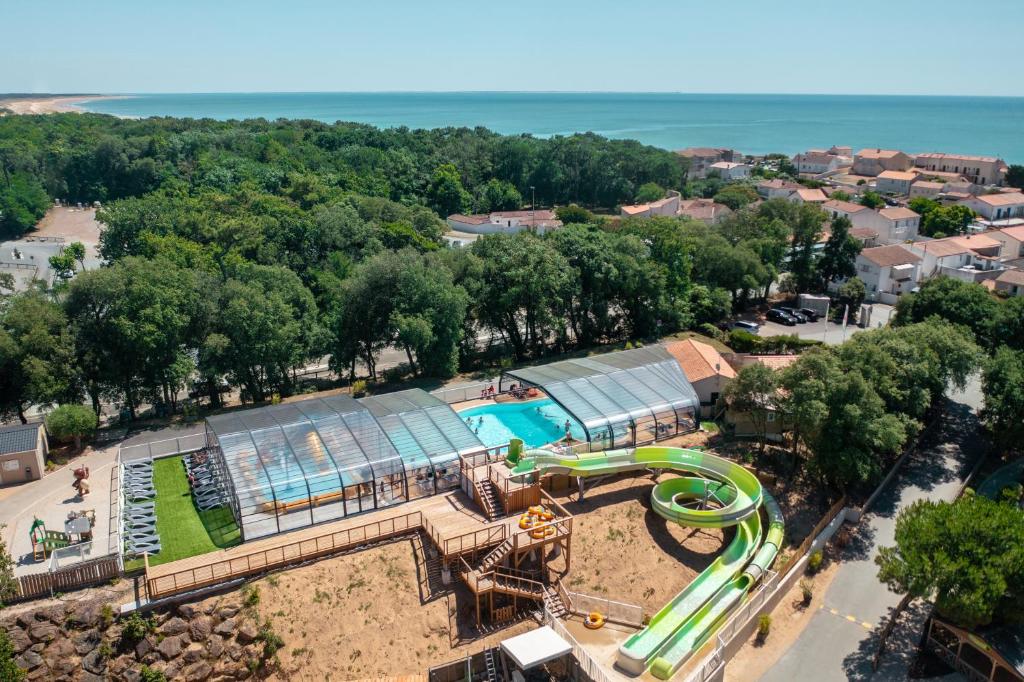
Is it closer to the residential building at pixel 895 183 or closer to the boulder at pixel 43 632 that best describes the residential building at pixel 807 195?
the residential building at pixel 895 183

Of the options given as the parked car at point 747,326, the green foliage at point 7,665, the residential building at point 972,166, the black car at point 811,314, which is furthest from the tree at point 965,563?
the residential building at point 972,166

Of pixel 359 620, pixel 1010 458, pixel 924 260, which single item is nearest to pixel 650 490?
pixel 359 620

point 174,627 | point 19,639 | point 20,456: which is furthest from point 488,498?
point 20,456

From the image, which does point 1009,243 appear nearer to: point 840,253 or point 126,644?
point 840,253

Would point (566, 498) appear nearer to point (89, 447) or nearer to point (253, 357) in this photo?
point (253, 357)

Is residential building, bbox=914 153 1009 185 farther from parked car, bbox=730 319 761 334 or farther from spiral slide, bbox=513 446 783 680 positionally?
spiral slide, bbox=513 446 783 680
